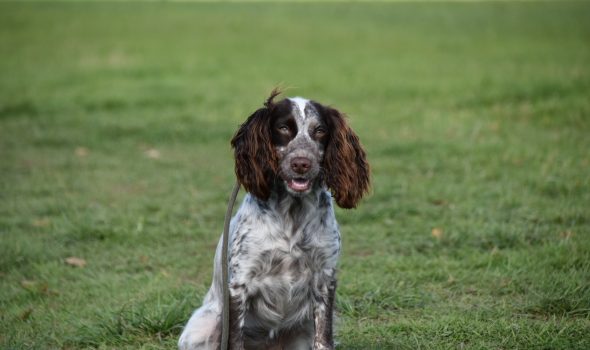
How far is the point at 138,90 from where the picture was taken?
581 inches

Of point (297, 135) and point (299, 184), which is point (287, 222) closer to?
point (299, 184)

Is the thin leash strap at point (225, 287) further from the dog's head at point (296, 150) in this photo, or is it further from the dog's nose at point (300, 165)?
the dog's nose at point (300, 165)

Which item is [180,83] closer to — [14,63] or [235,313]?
[14,63]

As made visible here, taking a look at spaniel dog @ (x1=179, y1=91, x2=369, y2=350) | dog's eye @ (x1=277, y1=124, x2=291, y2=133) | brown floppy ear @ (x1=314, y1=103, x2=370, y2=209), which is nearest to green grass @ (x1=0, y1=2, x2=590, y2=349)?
spaniel dog @ (x1=179, y1=91, x2=369, y2=350)

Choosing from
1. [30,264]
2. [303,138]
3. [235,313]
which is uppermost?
[303,138]

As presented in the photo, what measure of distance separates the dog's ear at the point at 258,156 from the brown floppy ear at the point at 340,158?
1.01 feet

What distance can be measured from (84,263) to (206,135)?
480cm

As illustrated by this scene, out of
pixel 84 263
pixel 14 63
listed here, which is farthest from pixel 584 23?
pixel 84 263

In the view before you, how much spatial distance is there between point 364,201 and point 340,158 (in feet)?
12.8

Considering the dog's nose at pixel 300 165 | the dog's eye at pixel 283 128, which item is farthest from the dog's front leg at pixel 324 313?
the dog's eye at pixel 283 128

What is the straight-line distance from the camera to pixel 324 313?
4.53 metres

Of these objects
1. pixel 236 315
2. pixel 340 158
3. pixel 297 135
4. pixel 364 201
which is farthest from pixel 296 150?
pixel 364 201

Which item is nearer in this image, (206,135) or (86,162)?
(86,162)

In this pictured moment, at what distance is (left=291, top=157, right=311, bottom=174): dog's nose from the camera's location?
4.31 meters
